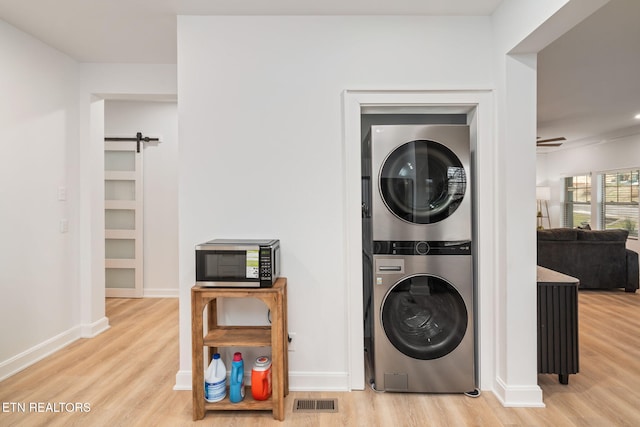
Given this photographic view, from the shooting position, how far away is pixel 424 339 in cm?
237

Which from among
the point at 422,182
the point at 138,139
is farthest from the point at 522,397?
the point at 138,139

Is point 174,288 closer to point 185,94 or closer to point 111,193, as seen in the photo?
point 111,193

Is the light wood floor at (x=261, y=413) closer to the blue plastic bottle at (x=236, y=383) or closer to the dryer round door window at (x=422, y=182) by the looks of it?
the blue plastic bottle at (x=236, y=383)

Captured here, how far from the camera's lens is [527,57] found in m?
2.21

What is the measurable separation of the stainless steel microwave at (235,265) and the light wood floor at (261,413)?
0.82 m

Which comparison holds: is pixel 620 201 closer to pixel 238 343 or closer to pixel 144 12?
pixel 238 343

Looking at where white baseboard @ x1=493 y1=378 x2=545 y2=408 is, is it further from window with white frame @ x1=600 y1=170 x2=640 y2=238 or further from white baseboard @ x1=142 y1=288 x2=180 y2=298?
window with white frame @ x1=600 y1=170 x2=640 y2=238

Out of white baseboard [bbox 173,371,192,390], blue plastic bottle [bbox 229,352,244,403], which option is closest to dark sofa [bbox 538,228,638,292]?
blue plastic bottle [bbox 229,352,244,403]

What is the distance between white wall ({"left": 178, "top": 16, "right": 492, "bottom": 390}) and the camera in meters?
2.41

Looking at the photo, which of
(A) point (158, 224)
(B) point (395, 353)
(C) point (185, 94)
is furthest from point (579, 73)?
(A) point (158, 224)

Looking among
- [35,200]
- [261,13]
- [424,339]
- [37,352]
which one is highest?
[261,13]

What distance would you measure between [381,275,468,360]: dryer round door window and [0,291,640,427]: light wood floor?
0.32 metres

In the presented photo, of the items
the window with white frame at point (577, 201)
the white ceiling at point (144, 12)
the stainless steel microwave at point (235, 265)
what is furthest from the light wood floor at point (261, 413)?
the window with white frame at point (577, 201)

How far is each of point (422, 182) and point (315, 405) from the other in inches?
61.7
